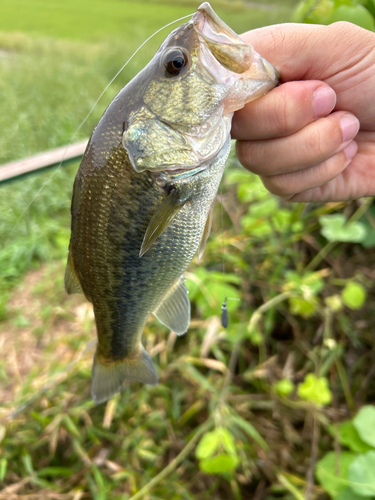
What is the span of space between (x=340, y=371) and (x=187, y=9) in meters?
6.24

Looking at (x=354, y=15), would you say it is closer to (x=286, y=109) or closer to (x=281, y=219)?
(x=286, y=109)

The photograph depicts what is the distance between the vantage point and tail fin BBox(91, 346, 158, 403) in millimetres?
824

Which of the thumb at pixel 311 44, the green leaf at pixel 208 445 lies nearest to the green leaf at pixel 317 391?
the green leaf at pixel 208 445

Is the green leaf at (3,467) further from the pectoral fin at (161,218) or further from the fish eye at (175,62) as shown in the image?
the fish eye at (175,62)

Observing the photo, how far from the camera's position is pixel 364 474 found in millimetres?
971

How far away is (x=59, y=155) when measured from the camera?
40.1 inches

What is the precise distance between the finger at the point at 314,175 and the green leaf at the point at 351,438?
1.07m

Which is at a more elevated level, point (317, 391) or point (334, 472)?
point (317, 391)

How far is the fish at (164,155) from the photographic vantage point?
1.88 feet

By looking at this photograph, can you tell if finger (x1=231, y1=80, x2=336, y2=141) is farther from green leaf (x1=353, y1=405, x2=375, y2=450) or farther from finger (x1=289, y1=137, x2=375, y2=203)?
green leaf (x1=353, y1=405, x2=375, y2=450)

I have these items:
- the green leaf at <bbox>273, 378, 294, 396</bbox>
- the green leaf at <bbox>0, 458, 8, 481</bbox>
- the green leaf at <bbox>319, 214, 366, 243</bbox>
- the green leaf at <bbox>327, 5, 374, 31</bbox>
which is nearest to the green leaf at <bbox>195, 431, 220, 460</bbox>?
the green leaf at <bbox>273, 378, 294, 396</bbox>

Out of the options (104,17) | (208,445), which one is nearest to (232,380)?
(208,445)

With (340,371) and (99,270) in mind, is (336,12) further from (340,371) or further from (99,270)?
(340,371)

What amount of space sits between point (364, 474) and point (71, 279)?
1.03 metres
